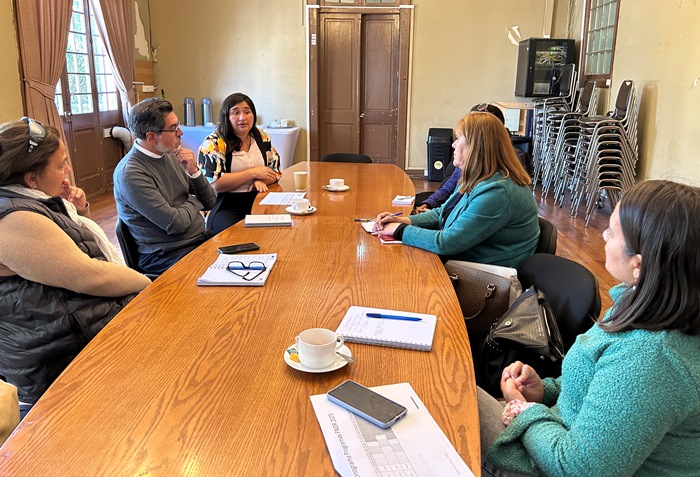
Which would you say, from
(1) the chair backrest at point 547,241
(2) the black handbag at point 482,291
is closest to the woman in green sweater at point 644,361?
(2) the black handbag at point 482,291

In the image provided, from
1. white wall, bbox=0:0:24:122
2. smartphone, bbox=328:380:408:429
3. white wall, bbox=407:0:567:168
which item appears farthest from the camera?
white wall, bbox=407:0:567:168

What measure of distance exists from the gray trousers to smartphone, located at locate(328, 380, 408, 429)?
0.26 metres

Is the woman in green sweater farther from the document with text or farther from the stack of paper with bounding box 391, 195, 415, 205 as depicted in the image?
the stack of paper with bounding box 391, 195, 415, 205

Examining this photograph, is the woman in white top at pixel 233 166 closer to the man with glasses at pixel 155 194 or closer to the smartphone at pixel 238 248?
the man with glasses at pixel 155 194

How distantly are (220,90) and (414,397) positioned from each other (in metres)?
7.84

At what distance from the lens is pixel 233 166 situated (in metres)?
3.57

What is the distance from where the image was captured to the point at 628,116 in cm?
548

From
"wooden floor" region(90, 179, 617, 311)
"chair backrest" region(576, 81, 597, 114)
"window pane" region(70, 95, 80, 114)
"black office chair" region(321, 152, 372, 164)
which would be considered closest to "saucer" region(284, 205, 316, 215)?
"wooden floor" region(90, 179, 617, 311)

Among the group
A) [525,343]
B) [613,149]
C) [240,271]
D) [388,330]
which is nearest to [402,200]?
[240,271]

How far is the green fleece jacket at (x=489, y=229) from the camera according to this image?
2.25m

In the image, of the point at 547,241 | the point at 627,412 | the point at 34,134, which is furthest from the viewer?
the point at 547,241

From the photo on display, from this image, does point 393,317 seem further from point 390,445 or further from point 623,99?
point 623,99

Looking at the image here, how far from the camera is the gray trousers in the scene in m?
1.21

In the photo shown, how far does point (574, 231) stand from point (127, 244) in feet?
13.7
